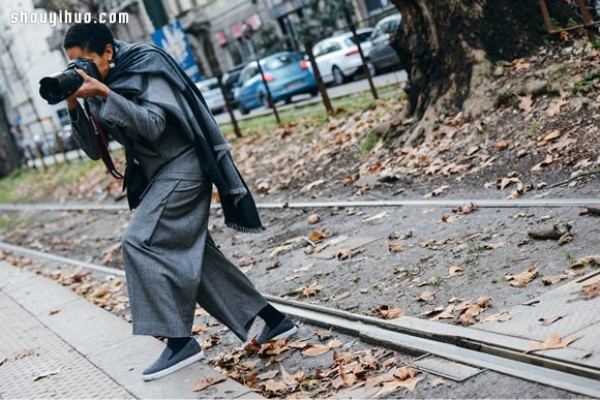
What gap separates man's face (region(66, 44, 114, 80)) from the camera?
490cm

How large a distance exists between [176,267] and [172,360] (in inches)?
21.5

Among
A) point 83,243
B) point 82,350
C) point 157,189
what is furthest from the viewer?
point 83,243

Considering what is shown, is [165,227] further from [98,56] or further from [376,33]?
[376,33]

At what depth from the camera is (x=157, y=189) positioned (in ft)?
16.4

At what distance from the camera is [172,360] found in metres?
5.12

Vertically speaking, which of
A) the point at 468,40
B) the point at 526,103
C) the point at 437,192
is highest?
the point at 468,40

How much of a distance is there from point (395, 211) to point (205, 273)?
10.2ft

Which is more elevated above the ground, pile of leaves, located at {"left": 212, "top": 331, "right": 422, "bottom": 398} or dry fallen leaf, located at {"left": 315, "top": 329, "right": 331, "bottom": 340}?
pile of leaves, located at {"left": 212, "top": 331, "right": 422, "bottom": 398}

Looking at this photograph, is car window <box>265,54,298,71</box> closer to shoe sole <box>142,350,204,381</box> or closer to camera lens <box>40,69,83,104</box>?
shoe sole <box>142,350,204,381</box>

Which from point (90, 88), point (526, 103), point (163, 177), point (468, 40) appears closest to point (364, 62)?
point (468, 40)

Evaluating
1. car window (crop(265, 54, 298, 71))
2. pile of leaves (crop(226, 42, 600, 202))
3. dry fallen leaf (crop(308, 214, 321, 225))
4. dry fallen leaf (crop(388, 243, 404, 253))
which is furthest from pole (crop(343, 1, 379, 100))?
car window (crop(265, 54, 298, 71))

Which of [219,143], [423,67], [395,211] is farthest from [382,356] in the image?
[423,67]

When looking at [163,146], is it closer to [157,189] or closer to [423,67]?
[157,189]

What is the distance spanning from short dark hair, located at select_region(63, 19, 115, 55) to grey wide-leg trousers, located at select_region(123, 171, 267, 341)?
736mm
